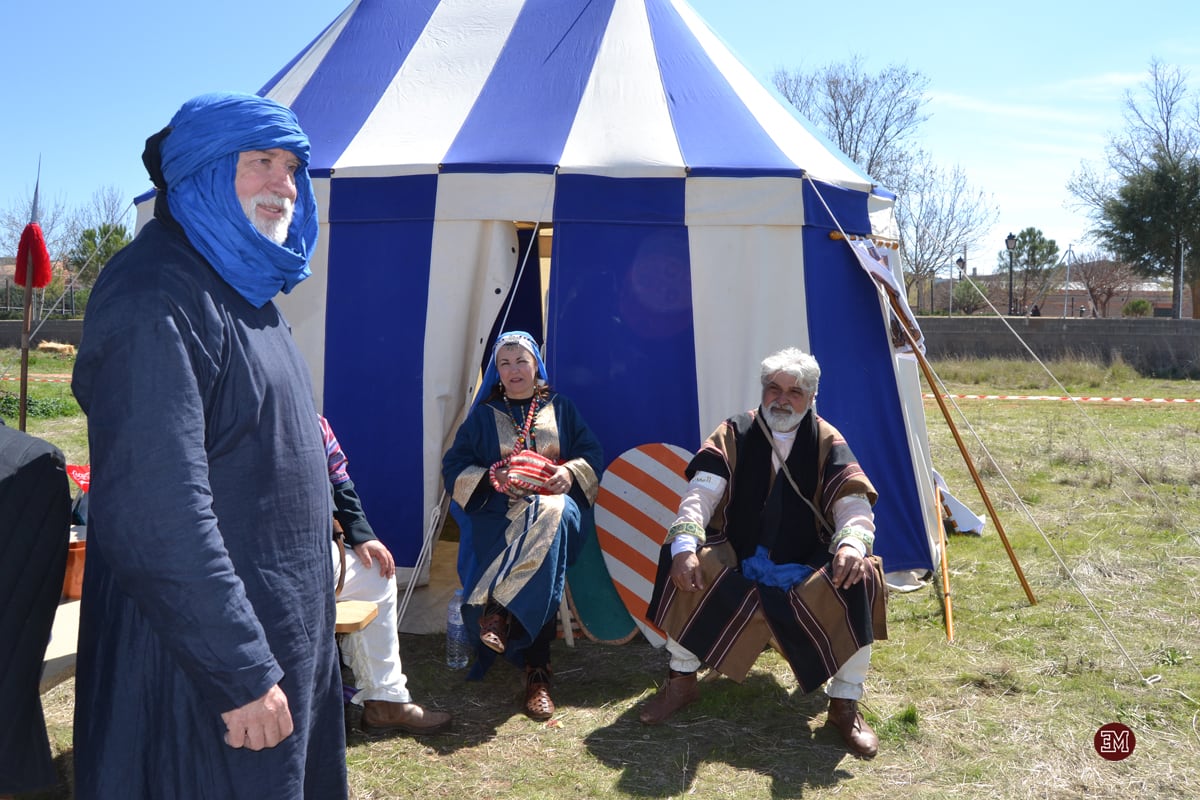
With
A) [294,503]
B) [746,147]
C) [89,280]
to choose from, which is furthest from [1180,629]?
[89,280]

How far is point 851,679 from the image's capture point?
318 cm

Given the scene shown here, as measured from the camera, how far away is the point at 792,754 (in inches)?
122

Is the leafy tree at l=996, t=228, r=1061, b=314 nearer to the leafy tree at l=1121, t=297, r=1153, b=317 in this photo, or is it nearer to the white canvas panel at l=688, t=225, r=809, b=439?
the leafy tree at l=1121, t=297, r=1153, b=317

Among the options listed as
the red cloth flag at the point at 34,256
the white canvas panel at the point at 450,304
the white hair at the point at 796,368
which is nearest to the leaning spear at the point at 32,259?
the red cloth flag at the point at 34,256

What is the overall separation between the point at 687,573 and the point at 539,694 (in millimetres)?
734

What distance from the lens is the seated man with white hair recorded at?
311 centimetres

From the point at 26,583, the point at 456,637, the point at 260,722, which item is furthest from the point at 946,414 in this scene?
the point at 26,583

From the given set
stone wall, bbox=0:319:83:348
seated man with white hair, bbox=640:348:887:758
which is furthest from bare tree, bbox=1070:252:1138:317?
seated man with white hair, bbox=640:348:887:758

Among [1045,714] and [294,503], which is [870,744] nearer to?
[1045,714]

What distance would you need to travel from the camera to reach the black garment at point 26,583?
1.62 metres

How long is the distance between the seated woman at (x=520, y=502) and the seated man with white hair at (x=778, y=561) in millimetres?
434

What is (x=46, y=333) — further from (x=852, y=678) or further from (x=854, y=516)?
(x=852, y=678)

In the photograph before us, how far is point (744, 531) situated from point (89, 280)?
2861cm

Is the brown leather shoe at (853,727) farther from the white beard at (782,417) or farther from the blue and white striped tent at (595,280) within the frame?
the blue and white striped tent at (595,280)
